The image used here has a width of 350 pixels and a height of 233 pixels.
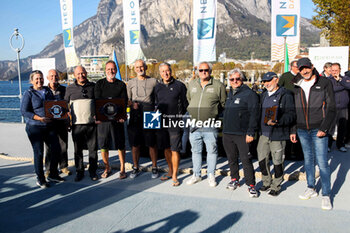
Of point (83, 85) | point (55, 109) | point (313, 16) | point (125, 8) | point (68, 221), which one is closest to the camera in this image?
point (68, 221)

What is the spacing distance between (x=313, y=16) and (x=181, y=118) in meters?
11.7

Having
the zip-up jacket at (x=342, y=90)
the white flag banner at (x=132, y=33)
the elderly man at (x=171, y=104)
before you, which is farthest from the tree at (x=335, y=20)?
the elderly man at (x=171, y=104)

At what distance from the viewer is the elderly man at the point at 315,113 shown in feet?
10.6

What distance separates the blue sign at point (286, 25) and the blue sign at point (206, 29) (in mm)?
2607

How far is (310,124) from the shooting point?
3357 millimetres

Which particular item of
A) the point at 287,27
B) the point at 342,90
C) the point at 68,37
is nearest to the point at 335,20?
the point at 287,27

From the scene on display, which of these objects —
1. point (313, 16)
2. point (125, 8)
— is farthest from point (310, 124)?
point (125, 8)

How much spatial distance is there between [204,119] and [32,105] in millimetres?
2527

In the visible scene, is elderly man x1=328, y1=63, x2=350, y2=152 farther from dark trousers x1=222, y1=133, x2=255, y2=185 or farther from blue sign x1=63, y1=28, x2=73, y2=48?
blue sign x1=63, y1=28, x2=73, y2=48

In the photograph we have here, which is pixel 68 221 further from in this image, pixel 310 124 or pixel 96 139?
pixel 310 124

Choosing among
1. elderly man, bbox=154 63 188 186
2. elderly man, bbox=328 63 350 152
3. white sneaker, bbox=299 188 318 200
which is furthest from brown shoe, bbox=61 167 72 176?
elderly man, bbox=328 63 350 152

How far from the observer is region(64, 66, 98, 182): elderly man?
420 centimetres

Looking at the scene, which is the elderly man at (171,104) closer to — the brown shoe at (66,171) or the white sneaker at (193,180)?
the white sneaker at (193,180)

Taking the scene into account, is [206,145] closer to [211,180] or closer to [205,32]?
[211,180]
